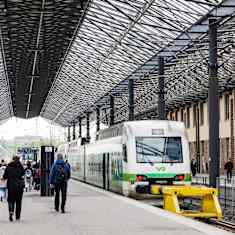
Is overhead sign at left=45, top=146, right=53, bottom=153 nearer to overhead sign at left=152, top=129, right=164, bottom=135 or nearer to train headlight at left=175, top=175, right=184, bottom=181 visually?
overhead sign at left=152, top=129, right=164, bottom=135

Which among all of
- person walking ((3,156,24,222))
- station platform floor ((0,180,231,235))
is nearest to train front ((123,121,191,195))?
station platform floor ((0,180,231,235))

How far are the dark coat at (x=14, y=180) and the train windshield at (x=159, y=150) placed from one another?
11887 millimetres

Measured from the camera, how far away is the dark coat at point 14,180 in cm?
1765

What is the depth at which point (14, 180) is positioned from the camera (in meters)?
17.6

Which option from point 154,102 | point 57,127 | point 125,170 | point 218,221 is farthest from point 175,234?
point 57,127

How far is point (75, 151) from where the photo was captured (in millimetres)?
63938

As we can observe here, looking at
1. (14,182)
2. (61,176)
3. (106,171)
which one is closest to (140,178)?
(61,176)

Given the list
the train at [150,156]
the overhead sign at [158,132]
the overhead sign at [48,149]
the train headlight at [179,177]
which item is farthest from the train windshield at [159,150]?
the overhead sign at [48,149]

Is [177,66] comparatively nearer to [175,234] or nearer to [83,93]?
[83,93]

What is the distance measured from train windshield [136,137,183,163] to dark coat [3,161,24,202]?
Answer: 11.9 m

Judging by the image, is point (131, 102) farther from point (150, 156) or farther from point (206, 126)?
point (150, 156)

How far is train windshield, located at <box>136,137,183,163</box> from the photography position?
29.3 metres

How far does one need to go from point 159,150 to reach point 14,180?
12.8m

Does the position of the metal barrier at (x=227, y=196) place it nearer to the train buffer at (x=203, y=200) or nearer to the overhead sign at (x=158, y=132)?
the train buffer at (x=203, y=200)
